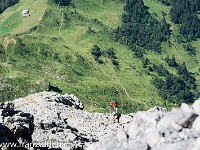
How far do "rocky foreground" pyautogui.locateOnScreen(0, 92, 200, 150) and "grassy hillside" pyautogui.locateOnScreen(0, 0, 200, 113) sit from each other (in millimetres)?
27880

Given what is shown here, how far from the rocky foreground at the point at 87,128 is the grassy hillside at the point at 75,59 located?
1098 inches

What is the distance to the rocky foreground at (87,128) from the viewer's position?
1766 cm

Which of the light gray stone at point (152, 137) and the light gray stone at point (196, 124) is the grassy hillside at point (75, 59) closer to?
the light gray stone at point (152, 137)

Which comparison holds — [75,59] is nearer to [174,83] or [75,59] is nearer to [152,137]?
[174,83]

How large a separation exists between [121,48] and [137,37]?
25202 millimetres

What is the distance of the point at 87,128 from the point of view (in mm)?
38969

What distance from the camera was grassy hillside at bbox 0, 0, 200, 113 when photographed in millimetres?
103625

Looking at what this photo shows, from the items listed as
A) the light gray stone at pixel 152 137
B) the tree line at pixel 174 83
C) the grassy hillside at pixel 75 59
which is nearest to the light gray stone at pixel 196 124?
the light gray stone at pixel 152 137

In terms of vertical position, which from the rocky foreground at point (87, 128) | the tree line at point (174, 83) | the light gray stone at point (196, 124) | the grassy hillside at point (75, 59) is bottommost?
the tree line at point (174, 83)

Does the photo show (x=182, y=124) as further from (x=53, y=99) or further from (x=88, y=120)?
(x=53, y=99)

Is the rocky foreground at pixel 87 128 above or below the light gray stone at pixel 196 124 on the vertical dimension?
below

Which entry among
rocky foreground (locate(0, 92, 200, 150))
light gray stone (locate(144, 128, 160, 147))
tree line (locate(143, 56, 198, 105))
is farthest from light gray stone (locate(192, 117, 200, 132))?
tree line (locate(143, 56, 198, 105))

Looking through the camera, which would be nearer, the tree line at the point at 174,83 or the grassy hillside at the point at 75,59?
the grassy hillside at the point at 75,59

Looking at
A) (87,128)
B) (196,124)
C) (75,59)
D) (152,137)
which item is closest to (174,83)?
(75,59)
